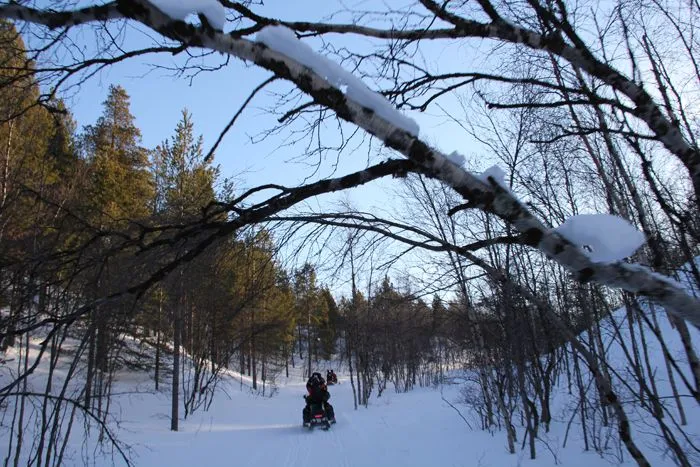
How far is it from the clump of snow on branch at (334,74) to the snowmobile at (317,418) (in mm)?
13799

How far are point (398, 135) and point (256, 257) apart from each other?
183cm

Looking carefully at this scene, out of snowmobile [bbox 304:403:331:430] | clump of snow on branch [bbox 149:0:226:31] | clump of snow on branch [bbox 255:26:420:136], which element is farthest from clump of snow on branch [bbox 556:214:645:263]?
snowmobile [bbox 304:403:331:430]

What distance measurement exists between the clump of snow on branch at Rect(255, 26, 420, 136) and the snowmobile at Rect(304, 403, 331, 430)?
13.8 meters

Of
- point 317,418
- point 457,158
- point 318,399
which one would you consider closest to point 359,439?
point 317,418

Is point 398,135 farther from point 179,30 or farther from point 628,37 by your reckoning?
point 628,37

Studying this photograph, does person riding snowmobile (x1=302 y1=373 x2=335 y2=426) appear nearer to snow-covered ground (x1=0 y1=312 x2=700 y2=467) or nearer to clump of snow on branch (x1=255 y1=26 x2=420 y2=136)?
snow-covered ground (x1=0 y1=312 x2=700 y2=467)

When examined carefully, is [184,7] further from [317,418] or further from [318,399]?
[318,399]

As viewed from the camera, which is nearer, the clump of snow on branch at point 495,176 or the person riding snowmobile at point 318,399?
the clump of snow on branch at point 495,176

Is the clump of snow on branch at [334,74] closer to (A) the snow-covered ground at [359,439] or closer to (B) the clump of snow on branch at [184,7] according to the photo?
(B) the clump of snow on branch at [184,7]

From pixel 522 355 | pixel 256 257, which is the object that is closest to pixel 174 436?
pixel 522 355

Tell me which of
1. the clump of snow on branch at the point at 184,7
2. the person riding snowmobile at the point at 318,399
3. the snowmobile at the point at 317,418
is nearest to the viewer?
the clump of snow on branch at the point at 184,7

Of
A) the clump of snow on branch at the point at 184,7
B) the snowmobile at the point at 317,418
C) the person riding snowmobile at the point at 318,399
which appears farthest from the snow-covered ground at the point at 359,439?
the clump of snow on branch at the point at 184,7

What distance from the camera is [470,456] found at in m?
8.97

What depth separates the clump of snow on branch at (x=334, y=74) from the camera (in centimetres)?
151
